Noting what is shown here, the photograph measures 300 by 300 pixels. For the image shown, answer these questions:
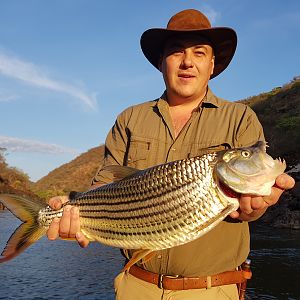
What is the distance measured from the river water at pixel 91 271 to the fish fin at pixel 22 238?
9277 mm

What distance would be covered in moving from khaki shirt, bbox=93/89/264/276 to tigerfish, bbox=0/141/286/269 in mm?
552

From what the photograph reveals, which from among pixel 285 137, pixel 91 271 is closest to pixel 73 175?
pixel 285 137

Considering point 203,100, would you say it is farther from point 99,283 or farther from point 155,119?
point 99,283

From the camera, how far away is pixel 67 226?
459 centimetres

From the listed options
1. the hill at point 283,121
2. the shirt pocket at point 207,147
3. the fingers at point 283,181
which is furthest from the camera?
the hill at point 283,121

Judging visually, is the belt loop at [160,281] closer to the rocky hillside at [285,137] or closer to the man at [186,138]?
the man at [186,138]

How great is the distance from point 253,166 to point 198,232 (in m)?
0.76

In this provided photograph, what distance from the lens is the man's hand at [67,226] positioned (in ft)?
15.0

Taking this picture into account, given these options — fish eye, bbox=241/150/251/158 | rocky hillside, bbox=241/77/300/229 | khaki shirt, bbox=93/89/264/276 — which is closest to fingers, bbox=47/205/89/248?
khaki shirt, bbox=93/89/264/276

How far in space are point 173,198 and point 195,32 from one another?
2.22 metres

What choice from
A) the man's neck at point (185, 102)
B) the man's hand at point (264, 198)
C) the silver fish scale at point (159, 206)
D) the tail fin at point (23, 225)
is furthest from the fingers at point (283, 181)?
the tail fin at point (23, 225)

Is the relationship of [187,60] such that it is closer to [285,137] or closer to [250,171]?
[250,171]

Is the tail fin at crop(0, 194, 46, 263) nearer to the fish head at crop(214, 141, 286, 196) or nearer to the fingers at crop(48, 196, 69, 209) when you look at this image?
the fingers at crop(48, 196, 69, 209)

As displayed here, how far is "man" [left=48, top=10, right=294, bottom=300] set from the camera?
4473 millimetres
